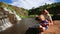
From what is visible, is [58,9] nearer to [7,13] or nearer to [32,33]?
[7,13]

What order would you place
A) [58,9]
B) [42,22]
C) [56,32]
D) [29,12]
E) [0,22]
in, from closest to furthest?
1. [56,32]
2. [42,22]
3. [0,22]
4. [58,9]
5. [29,12]

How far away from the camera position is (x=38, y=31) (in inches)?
347

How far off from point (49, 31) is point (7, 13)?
12859 mm

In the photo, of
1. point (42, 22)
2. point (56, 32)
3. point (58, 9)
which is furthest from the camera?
point (58, 9)

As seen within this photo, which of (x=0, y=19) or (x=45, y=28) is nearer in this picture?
(x=45, y=28)

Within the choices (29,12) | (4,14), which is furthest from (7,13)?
(29,12)

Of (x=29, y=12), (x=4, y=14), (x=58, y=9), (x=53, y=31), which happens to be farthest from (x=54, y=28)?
(x=29, y=12)

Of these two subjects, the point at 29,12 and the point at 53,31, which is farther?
the point at 29,12

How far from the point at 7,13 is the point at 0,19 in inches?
114

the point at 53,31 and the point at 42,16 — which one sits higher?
the point at 42,16

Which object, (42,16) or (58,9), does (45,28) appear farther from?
(58,9)

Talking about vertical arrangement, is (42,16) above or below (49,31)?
above

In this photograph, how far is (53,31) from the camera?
8.80m

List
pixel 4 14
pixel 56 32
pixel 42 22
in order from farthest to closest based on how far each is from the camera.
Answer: pixel 4 14, pixel 42 22, pixel 56 32
